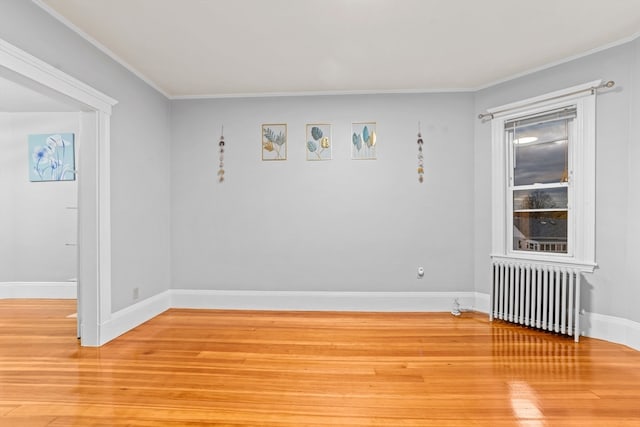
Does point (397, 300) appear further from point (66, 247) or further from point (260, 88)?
point (66, 247)

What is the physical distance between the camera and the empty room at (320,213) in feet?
7.37

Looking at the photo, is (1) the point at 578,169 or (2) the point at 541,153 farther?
(2) the point at 541,153

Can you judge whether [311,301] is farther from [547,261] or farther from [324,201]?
[547,261]

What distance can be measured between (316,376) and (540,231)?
2.87 meters

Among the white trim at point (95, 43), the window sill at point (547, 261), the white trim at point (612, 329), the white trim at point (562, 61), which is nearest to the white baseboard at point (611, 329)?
the white trim at point (612, 329)

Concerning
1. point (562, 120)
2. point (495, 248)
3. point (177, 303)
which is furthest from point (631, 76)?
point (177, 303)

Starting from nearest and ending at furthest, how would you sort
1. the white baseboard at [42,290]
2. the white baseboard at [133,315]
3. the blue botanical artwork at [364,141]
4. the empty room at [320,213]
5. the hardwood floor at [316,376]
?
the hardwood floor at [316,376] → the empty room at [320,213] → the white baseboard at [133,315] → the blue botanical artwork at [364,141] → the white baseboard at [42,290]

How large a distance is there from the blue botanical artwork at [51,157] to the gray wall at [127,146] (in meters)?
1.78

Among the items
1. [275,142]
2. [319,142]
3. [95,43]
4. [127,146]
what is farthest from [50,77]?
[319,142]

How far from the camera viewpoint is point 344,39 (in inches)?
110

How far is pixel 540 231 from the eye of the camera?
138 inches

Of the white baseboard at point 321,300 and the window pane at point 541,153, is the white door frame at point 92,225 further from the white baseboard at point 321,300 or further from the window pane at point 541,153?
the window pane at point 541,153

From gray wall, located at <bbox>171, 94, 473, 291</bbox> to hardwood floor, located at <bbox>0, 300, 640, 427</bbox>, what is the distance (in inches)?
28.5

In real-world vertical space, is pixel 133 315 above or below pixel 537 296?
below
